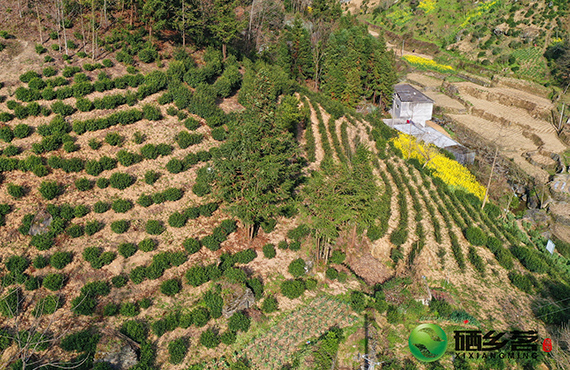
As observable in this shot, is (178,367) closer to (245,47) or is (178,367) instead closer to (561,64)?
(245,47)

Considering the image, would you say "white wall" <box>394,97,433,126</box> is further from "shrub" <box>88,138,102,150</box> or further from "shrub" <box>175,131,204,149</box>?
"shrub" <box>88,138,102,150</box>

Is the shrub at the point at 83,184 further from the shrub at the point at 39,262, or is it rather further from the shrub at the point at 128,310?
the shrub at the point at 128,310

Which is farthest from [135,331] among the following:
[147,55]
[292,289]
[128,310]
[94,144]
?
[147,55]

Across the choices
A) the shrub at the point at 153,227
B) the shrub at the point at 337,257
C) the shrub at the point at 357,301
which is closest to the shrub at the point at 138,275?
the shrub at the point at 153,227

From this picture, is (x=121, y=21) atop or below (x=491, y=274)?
atop

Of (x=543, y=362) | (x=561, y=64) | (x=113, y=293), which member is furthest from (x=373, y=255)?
(x=561, y=64)

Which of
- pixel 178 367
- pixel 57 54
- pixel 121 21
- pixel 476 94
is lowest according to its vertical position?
pixel 178 367
